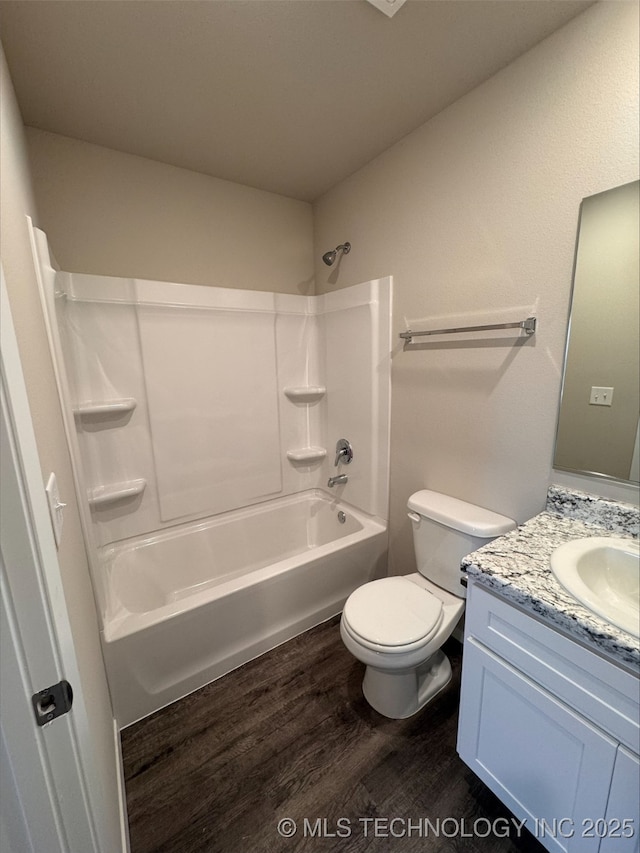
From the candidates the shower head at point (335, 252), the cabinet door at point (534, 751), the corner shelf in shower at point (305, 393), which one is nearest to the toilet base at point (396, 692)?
the cabinet door at point (534, 751)

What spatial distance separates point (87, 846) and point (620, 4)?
2.48m

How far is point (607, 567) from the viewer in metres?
1.08

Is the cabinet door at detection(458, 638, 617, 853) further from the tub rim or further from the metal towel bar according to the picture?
the metal towel bar

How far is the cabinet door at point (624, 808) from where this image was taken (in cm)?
77

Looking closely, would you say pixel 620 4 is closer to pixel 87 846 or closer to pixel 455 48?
pixel 455 48

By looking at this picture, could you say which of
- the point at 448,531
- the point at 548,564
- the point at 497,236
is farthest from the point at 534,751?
the point at 497,236

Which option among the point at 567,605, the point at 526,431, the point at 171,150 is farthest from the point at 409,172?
the point at 567,605

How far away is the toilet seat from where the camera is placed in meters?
1.32

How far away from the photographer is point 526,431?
1399 mm

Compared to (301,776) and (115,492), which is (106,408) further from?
(301,776)

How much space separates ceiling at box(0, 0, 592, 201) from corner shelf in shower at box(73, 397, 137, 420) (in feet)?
4.11

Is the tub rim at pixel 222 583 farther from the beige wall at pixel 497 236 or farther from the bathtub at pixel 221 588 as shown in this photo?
the beige wall at pixel 497 236

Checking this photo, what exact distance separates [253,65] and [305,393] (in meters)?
1.62

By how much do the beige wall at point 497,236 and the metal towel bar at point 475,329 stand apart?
34 millimetres
